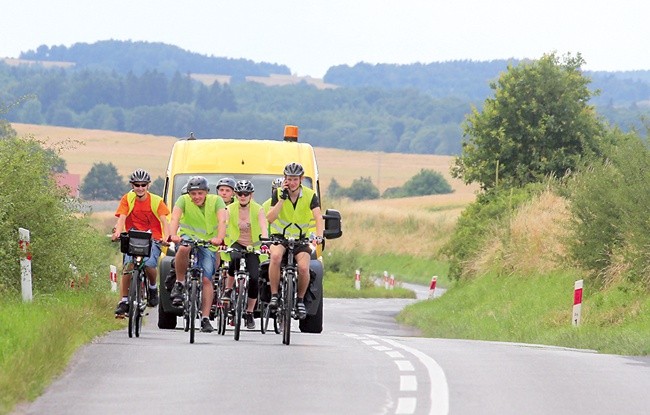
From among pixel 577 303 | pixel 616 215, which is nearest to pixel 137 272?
pixel 577 303

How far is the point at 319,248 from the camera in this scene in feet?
67.9

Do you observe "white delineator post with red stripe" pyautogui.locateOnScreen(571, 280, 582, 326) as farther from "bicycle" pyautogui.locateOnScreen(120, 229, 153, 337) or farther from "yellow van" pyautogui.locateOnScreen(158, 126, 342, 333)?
"bicycle" pyautogui.locateOnScreen(120, 229, 153, 337)

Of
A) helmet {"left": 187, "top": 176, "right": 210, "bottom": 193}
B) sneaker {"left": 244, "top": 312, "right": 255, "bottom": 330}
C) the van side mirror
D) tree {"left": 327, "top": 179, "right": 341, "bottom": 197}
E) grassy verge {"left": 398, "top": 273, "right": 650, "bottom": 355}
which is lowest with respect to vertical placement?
tree {"left": 327, "top": 179, "right": 341, "bottom": 197}

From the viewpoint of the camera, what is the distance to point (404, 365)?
542 inches

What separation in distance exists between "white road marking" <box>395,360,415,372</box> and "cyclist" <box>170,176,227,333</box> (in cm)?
335

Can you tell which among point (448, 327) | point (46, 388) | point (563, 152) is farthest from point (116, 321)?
point (563, 152)

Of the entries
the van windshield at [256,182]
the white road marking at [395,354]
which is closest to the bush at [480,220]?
the van windshield at [256,182]

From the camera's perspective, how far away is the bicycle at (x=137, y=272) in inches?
661

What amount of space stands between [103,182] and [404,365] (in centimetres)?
→ 11807

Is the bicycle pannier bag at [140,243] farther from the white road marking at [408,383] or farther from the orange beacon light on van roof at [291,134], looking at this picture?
the orange beacon light on van roof at [291,134]

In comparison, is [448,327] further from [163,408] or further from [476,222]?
[163,408]

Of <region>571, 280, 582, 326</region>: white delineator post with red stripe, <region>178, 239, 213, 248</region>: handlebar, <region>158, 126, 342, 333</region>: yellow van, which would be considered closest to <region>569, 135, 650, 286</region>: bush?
<region>571, 280, 582, 326</region>: white delineator post with red stripe

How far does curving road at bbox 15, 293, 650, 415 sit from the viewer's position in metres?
11.0

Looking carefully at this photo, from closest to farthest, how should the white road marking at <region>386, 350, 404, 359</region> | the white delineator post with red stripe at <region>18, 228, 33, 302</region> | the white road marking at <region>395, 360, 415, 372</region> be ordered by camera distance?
1. the white road marking at <region>395, 360, 415, 372</region>
2. the white road marking at <region>386, 350, 404, 359</region>
3. the white delineator post with red stripe at <region>18, 228, 33, 302</region>
